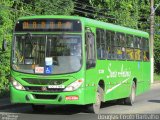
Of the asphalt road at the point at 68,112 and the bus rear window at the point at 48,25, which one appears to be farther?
the bus rear window at the point at 48,25

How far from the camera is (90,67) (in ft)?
53.3

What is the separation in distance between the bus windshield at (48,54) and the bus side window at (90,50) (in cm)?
39

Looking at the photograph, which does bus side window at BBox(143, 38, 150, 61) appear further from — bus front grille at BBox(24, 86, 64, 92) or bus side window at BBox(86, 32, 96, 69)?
bus front grille at BBox(24, 86, 64, 92)

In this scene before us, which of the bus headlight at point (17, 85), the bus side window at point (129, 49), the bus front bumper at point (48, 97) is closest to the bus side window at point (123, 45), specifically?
the bus side window at point (129, 49)

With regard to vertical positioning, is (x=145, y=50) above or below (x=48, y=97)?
above

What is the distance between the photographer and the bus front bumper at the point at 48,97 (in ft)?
51.0

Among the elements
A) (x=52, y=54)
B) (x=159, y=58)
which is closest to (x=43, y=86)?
(x=52, y=54)

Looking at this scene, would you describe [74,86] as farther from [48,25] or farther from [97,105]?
[48,25]

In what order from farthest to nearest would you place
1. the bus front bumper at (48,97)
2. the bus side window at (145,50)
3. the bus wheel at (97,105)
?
the bus side window at (145,50), the bus wheel at (97,105), the bus front bumper at (48,97)

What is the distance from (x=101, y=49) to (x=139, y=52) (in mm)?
5583

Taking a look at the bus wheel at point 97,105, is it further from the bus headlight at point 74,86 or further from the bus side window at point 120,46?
the bus side window at point 120,46

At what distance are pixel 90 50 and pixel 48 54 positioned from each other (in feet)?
4.65

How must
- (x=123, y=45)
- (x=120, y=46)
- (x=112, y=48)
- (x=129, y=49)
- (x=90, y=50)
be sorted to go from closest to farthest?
1. (x=90, y=50)
2. (x=112, y=48)
3. (x=120, y=46)
4. (x=123, y=45)
5. (x=129, y=49)

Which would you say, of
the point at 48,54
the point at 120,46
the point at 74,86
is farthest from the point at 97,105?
the point at 120,46
